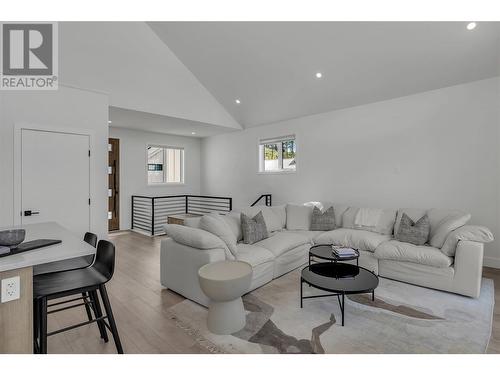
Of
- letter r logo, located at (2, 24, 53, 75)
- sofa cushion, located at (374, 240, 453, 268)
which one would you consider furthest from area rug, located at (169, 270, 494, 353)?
letter r logo, located at (2, 24, 53, 75)

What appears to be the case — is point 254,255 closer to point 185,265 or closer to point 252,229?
point 252,229

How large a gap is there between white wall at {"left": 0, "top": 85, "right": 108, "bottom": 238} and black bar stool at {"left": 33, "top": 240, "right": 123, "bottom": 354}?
7.01 feet

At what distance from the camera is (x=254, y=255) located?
3.16 metres

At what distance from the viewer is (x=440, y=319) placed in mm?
2494

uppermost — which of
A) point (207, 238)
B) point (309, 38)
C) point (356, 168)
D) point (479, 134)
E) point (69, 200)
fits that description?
point (309, 38)

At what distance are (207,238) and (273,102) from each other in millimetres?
3803

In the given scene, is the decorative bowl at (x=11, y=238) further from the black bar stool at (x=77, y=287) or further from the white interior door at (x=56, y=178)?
the white interior door at (x=56, y=178)

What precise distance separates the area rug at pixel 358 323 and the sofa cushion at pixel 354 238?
25.9 inches

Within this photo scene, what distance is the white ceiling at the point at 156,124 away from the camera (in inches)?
198

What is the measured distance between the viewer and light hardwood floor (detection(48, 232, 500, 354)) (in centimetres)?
208

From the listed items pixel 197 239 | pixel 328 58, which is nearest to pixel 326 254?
pixel 197 239

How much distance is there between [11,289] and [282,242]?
2884mm
